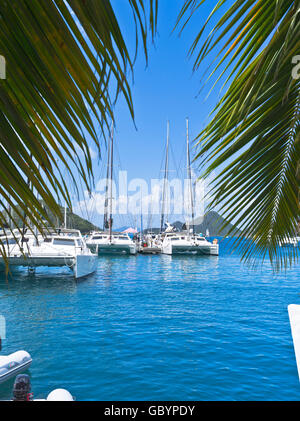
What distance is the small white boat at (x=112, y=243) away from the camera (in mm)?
43281

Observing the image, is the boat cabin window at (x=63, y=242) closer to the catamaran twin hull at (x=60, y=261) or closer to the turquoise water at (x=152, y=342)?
the catamaran twin hull at (x=60, y=261)

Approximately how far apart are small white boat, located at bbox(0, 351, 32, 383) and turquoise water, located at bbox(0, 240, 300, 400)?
21 cm

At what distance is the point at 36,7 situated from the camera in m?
0.64

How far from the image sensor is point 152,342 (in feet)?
35.9

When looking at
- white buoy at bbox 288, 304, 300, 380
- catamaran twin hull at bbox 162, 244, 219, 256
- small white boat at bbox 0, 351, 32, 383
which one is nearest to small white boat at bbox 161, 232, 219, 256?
catamaran twin hull at bbox 162, 244, 219, 256

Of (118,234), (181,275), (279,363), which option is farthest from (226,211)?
(118,234)

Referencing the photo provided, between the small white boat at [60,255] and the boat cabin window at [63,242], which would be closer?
the small white boat at [60,255]

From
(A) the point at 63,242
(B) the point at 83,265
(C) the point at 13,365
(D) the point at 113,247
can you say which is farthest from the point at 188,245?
(C) the point at 13,365

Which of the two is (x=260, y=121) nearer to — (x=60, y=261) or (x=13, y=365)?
(x=13, y=365)

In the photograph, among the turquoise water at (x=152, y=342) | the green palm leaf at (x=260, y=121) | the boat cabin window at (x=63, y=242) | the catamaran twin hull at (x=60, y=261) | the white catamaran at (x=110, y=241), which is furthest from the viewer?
the white catamaran at (x=110, y=241)

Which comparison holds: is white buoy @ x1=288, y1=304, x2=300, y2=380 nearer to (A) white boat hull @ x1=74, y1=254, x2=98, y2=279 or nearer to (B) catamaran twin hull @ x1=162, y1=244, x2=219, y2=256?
(A) white boat hull @ x1=74, y1=254, x2=98, y2=279

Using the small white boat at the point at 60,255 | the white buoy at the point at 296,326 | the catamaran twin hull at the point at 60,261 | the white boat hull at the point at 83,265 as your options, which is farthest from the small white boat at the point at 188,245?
the white buoy at the point at 296,326

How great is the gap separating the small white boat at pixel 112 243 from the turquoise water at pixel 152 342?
21340 millimetres
